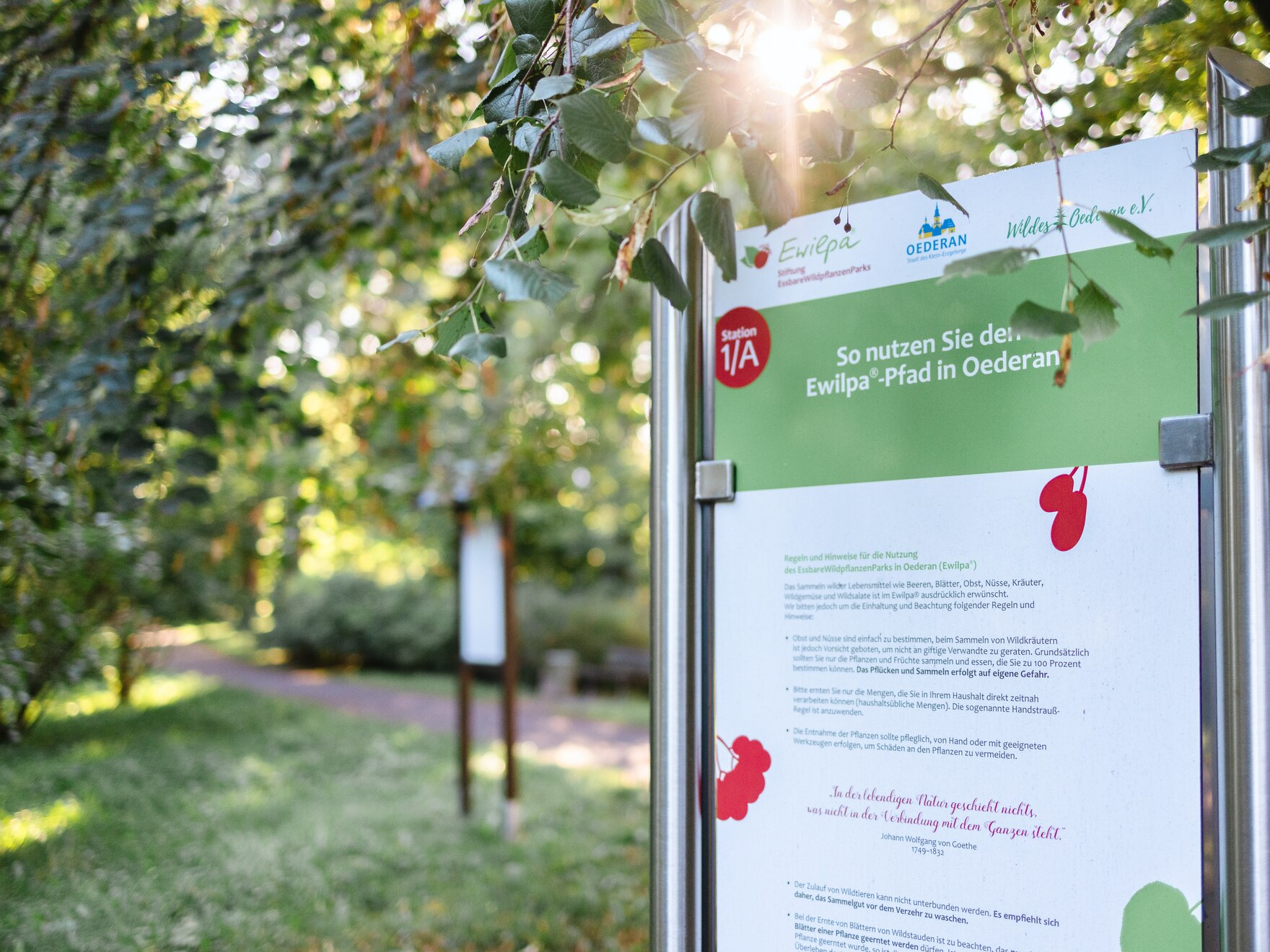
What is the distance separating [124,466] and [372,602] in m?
13.5

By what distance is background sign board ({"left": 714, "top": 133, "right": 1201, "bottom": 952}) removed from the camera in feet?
5.34

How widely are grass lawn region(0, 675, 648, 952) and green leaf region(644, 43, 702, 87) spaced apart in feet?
12.8

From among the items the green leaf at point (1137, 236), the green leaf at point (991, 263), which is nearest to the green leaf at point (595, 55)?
the green leaf at point (991, 263)

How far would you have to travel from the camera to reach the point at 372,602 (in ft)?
55.4

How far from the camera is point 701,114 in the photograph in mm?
1584

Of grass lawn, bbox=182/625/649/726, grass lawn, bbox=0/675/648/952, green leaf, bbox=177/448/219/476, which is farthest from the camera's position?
grass lawn, bbox=182/625/649/726

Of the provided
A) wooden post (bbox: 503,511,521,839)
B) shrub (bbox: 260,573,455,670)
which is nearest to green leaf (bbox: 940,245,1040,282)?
wooden post (bbox: 503,511,521,839)

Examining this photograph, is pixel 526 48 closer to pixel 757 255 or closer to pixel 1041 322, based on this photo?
pixel 757 255

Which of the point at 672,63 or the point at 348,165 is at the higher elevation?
the point at 348,165

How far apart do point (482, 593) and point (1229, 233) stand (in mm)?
6132

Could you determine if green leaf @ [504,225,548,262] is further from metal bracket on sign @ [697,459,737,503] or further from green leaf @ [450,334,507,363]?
metal bracket on sign @ [697,459,737,503]

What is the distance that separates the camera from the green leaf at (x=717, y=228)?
66.1 inches

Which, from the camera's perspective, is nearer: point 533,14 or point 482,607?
point 533,14

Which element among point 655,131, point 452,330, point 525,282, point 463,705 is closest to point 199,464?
point 452,330
